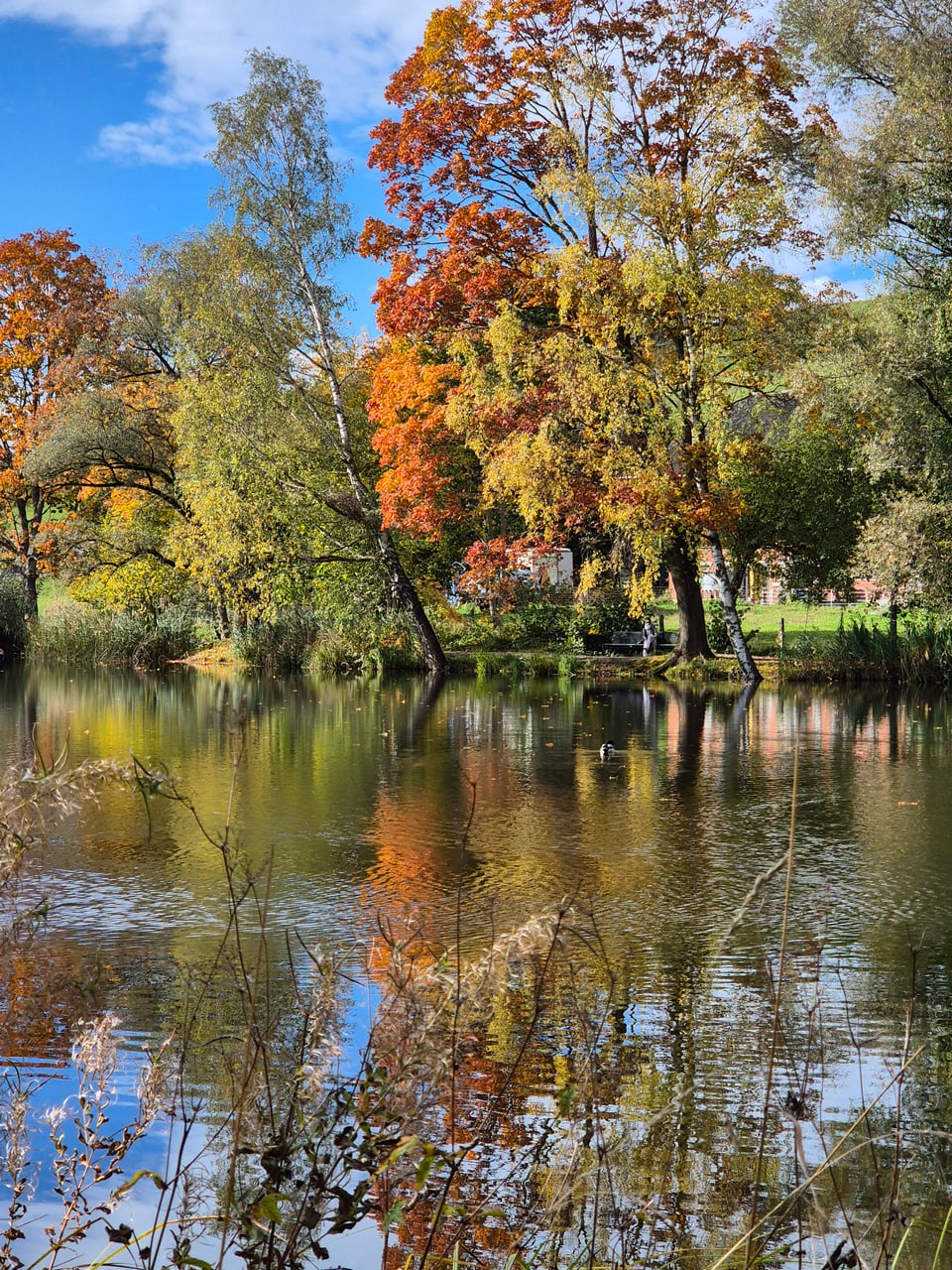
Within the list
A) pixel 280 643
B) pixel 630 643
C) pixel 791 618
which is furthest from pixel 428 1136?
pixel 791 618

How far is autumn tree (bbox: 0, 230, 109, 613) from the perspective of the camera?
4016cm

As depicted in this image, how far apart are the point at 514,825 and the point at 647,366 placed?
16.7m

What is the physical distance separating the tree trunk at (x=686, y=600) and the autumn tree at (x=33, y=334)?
2080 cm

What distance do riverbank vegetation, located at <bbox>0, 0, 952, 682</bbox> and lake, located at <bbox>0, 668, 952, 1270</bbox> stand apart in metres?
8.58

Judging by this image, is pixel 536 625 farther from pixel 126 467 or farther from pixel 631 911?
A: pixel 631 911

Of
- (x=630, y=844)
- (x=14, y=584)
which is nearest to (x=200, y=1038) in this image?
(x=630, y=844)

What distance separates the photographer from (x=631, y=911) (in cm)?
771

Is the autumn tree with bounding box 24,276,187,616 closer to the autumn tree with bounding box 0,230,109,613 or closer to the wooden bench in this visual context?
the autumn tree with bounding box 0,230,109,613

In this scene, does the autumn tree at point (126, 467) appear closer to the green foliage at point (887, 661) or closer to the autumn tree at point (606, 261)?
the autumn tree at point (606, 261)

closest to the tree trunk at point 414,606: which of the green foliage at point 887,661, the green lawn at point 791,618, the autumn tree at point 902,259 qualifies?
the green lawn at point 791,618

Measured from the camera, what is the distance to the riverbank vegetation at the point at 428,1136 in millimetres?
2490

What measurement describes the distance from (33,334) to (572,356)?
22503 mm

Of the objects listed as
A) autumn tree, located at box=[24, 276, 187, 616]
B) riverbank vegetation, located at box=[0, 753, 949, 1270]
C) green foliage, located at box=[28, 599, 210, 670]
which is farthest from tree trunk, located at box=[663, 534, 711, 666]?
riverbank vegetation, located at box=[0, 753, 949, 1270]

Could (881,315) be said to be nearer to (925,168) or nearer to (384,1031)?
(925,168)
